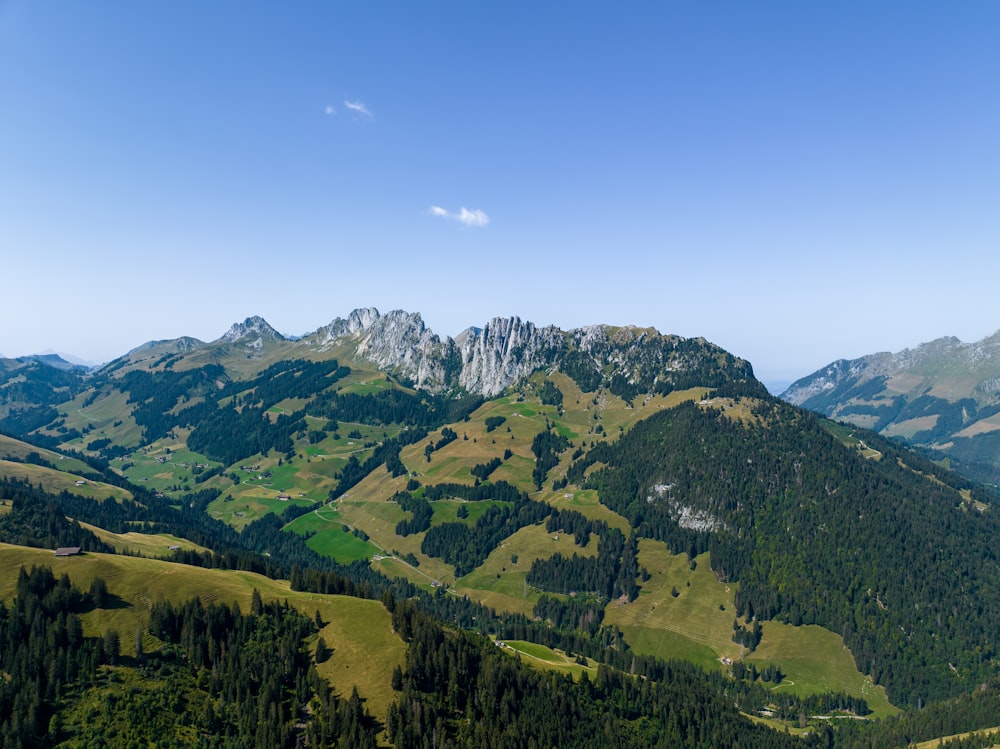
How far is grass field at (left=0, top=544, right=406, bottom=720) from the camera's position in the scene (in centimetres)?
12075

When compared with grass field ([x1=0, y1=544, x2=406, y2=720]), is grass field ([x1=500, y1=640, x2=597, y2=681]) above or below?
below

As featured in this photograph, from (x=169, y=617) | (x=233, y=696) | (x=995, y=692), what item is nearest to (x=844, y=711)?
(x=995, y=692)

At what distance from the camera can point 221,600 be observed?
134 meters

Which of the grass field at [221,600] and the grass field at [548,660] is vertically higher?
the grass field at [221,600]

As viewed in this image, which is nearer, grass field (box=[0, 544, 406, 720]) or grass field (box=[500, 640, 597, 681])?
grass field (box=[0, 544, 406, 720])

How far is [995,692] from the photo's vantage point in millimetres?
180750

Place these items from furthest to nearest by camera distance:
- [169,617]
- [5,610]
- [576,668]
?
[576,668], [169,617], [5,610]

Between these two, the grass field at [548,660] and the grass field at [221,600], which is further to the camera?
the grass field at [548,660]

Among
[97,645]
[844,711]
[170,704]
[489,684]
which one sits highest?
[97,645]

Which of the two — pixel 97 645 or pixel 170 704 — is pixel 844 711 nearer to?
pixel 170 704

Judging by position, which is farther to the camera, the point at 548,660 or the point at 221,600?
the point at 548,660

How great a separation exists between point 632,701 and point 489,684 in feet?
168

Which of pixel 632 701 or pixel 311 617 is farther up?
pixel 311 617

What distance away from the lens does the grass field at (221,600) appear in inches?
4754
